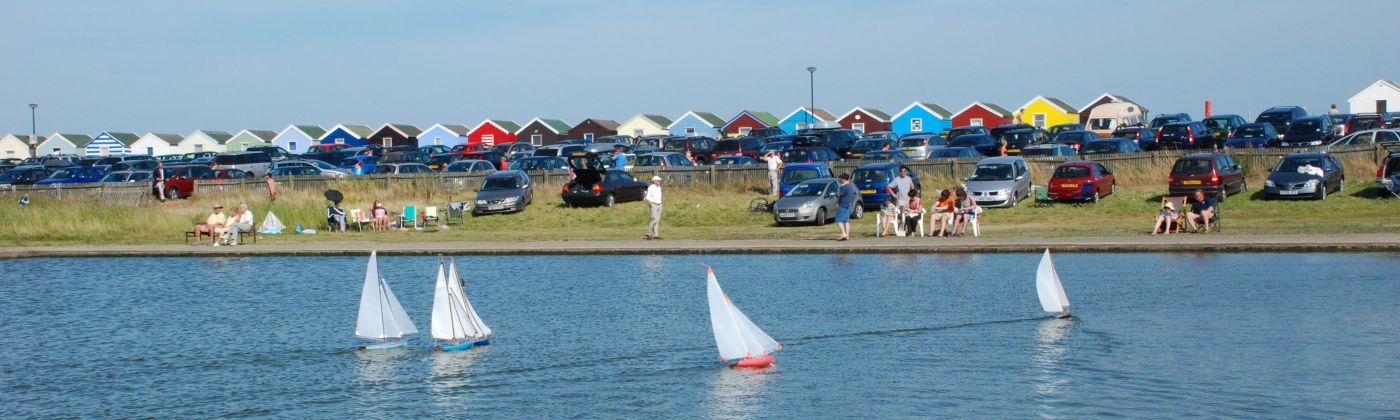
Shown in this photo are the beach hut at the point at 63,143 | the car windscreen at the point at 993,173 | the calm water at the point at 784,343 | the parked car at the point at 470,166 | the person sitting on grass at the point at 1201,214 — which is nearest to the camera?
the calm water at the point at 784,343

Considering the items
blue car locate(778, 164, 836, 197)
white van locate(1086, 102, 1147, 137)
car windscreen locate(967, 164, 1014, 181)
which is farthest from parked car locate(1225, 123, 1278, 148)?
white van locate(1086, 102, 1147, 137)

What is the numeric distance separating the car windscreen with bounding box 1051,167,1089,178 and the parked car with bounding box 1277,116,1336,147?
14713mm

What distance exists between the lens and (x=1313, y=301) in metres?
22.1

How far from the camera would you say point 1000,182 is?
4075cm

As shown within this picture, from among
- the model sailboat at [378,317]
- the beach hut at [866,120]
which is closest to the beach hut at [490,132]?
the beach hut at [866,120]

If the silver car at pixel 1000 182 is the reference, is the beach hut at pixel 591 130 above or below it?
above

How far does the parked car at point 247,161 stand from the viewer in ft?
204

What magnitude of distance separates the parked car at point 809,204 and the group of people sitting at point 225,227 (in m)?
14.1

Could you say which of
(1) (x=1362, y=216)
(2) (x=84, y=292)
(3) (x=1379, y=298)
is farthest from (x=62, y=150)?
(3) (x=1379, y=298)

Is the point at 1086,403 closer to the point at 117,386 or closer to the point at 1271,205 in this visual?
the point at 117,386

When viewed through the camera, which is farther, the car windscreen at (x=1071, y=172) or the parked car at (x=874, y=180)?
the parked car at (x=874, y=180)

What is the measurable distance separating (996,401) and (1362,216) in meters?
23.6

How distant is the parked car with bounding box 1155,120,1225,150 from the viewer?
53094 millimetres

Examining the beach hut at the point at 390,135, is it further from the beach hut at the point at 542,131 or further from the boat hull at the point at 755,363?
the boat hull at the point at 755,363
